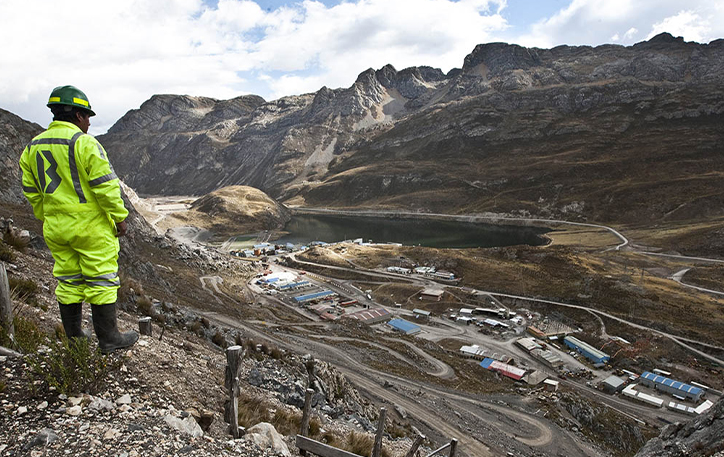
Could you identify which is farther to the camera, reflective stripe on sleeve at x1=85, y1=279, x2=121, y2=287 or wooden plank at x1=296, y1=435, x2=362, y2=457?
wooden plank at x1=296, y1=435, x2=362, y2=457

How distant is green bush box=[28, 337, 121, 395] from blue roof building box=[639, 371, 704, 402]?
40.8 meters

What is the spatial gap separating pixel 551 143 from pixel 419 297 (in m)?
138

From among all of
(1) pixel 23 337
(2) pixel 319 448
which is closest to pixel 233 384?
(2) pixel 319 448

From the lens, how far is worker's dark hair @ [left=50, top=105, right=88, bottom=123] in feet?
16.0

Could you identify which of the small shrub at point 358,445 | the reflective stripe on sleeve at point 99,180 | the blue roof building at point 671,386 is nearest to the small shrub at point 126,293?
the small shrub at point 358,445

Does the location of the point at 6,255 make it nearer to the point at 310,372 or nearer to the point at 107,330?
the point at 107,330

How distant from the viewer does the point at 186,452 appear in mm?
4488

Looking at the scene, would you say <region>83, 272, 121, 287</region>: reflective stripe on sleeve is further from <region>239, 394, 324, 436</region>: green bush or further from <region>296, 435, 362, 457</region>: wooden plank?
<region>296, 435, 362, 457</region>: wooden plank

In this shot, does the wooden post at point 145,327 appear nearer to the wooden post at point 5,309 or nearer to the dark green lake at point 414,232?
the wooden post at point 5,309

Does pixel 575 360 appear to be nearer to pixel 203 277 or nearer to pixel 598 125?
pixel 203 277

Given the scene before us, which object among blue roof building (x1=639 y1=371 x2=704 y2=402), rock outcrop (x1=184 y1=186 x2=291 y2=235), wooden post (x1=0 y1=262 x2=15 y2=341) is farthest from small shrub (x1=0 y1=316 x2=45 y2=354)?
rock outcrop (x1=184 y1=186 x2=291 y2=235)

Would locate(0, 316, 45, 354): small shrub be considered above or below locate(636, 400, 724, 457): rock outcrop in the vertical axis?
above

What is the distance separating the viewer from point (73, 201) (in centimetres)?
467

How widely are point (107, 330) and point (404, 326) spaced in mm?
41478
